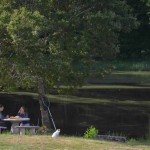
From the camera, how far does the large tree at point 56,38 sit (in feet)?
57.0

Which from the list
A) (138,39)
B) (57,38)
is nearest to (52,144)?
(57,38)

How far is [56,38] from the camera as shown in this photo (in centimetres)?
1834

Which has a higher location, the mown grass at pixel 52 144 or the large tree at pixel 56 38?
the large tree at pixel 56 38

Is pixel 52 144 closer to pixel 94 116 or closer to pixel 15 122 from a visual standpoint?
pixel 15 122

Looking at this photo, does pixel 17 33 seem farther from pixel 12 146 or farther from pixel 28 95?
pixel 28 95

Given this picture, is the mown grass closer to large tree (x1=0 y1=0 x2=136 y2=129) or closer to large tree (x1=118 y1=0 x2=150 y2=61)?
large tree (x1=0 y1=0 x2=136 y2=129)

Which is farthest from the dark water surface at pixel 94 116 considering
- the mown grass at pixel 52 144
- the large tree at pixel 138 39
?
the large tree at pixel 138 39

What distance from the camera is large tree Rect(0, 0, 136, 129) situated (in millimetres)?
17359

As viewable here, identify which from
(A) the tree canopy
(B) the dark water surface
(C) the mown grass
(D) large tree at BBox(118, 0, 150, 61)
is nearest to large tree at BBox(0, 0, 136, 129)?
(A) the tree canopy

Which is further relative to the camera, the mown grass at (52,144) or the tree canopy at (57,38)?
the tree canopy at (57,38)

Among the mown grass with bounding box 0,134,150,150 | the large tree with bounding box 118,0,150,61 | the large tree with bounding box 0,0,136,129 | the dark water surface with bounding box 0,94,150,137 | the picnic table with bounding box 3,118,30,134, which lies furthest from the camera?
the large tree with bounding box 118,0,150,61

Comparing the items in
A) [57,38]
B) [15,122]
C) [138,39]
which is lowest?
[15,122]

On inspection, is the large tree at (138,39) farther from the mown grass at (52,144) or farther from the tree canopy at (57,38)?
the mown grass at (52,144)

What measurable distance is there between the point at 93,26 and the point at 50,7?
1.64m
